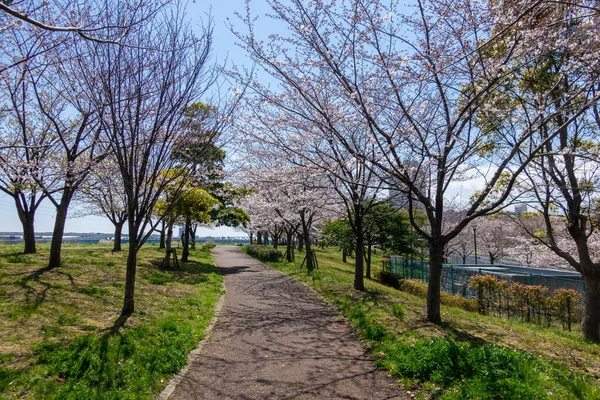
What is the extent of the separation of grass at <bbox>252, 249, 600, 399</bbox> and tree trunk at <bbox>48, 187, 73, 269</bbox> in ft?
25.1

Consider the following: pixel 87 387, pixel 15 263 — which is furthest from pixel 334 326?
pixel 15 263

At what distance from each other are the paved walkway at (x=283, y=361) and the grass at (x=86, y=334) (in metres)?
0.43

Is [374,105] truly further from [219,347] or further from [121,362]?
[121,362]

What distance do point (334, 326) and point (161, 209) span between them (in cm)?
1139

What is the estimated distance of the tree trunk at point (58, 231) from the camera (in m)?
9.96

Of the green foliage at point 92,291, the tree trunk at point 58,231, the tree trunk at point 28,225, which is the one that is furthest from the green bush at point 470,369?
the tree trunk at point 28,225

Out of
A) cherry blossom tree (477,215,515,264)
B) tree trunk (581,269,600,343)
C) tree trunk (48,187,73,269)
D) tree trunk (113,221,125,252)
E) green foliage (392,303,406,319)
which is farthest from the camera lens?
cherry blossom tree (477,215,515,264)

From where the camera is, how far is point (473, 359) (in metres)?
4.59

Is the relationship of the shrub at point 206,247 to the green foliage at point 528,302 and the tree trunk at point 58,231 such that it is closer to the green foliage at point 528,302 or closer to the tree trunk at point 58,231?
the tree trunk at point 58,231

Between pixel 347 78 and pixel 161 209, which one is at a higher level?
pixel 347 78

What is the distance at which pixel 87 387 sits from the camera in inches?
152

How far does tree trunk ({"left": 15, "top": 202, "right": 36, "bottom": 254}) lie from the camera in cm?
1191

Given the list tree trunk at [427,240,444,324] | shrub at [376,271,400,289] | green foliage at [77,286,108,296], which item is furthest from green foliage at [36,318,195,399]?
shrub at [376,271,400,289]

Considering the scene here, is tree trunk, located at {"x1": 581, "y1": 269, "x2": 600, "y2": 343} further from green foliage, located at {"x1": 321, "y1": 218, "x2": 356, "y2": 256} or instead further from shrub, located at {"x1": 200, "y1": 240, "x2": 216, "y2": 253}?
shrub, located at {"x1": 200, "y1": 240, "x2": 216, "y2": 253}
